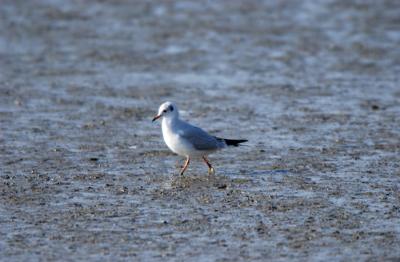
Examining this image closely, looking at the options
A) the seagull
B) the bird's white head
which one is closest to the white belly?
the seagull

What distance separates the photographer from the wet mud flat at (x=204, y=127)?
27.6 ft

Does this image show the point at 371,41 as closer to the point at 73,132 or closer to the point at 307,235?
the point at 73,132

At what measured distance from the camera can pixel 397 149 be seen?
38.6ft

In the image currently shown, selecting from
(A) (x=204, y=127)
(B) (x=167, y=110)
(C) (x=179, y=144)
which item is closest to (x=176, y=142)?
(C) (x=179, y=144)

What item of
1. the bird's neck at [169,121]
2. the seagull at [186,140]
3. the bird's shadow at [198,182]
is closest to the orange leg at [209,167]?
the seagull at [186,140]

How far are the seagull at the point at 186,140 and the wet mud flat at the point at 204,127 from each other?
0.26 meters

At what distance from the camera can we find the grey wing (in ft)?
35.0

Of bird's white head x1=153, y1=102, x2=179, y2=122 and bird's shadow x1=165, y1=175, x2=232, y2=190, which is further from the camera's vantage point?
bird's white head x1=153, y1=102, x2=179, y2=122

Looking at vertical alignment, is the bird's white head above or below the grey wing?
above

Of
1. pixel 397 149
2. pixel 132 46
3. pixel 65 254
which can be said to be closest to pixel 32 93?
pixel 132 46

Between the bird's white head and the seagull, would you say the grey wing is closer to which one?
the seagull

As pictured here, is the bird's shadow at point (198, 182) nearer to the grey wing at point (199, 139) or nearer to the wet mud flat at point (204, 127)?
the wet mud flat at point (204, 127)

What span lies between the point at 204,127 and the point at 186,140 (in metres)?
2.52

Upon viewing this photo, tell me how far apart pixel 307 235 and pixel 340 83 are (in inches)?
310
